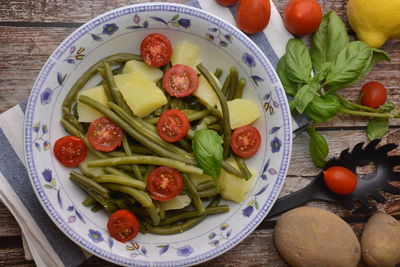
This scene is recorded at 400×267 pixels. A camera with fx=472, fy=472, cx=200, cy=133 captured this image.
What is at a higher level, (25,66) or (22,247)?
(25,66)

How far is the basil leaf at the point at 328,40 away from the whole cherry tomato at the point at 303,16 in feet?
0.16

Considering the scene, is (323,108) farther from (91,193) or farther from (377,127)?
(91,193)

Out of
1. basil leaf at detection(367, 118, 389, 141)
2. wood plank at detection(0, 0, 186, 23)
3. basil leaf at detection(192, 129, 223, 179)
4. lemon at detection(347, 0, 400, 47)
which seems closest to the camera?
basil leaf at detection(192, 129, 223, 179)

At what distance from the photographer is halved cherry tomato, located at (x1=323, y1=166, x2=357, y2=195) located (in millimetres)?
2711

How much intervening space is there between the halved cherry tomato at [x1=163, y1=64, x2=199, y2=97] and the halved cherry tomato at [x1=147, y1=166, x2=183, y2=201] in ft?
1.30

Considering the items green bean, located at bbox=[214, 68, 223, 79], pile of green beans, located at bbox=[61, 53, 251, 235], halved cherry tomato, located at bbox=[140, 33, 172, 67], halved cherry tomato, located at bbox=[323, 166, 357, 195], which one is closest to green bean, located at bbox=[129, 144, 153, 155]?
pile of green beans, located at bbox=[61, 53, 251, 235]

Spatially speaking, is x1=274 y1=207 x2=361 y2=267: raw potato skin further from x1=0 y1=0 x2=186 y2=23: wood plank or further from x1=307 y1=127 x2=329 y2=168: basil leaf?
x1=0 y1=0 x2=186 y2=23: wood plank

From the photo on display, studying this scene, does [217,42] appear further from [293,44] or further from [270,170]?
[270,170]

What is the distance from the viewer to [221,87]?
8.48 ft

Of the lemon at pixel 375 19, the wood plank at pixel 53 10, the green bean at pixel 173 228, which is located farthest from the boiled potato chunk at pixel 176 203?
the lemon at pixel 375 19

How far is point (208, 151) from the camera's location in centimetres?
226

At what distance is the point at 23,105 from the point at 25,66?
26 centimetres

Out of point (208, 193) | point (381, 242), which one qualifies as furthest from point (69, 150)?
point (381, 242)

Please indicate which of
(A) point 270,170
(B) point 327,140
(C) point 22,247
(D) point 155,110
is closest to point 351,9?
(B) point 327,140
